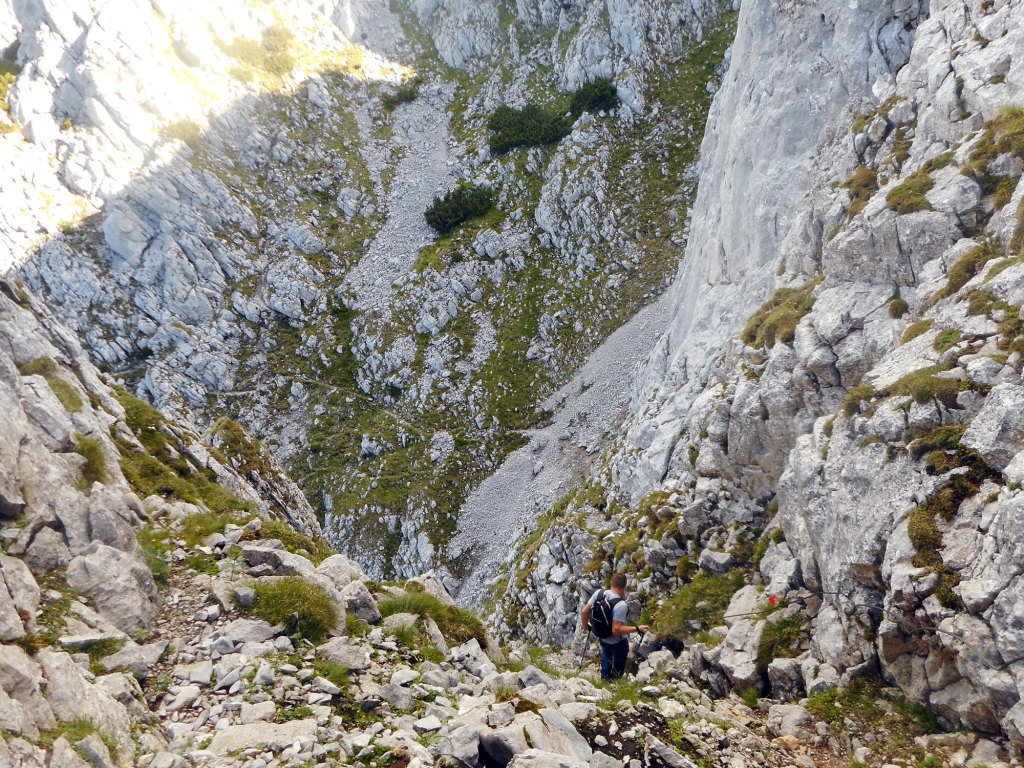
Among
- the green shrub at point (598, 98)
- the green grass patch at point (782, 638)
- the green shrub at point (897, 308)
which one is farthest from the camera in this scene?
the green shrub at point (598, 98)

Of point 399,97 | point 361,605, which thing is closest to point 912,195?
point 361,605

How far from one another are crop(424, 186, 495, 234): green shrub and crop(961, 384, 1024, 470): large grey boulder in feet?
199

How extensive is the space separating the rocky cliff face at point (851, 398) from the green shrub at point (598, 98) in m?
38.9

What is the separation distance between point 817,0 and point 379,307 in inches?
1790

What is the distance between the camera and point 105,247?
186ft

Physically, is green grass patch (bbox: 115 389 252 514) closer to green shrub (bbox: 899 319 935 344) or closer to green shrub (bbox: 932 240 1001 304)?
green shrub (bbox: 899 319 935 344)

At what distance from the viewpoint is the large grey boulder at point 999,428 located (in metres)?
9.86

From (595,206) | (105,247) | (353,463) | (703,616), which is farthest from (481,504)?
(105,247)

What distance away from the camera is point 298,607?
1052 centimetres

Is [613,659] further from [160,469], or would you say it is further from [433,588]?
[160,469]

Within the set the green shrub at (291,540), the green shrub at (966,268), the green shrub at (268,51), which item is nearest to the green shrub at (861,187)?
the green shrub at (966,268)

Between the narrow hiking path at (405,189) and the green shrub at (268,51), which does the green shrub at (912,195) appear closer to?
the narrow hiking path at (405,189)

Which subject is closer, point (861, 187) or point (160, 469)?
point (160, 469)

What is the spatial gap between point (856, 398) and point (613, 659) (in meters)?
8.89
